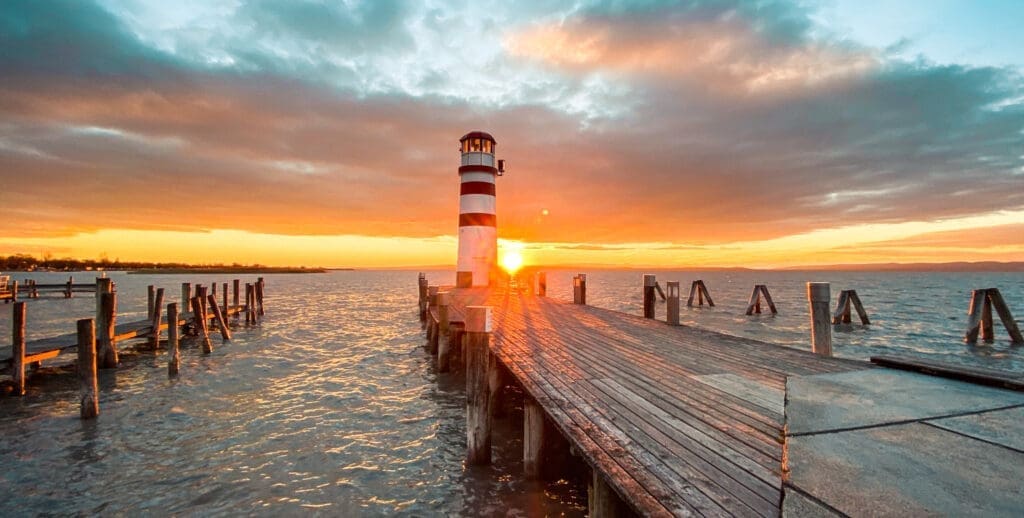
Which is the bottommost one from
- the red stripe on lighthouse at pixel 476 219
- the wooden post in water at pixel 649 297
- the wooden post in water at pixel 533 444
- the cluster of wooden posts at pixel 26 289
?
the wooden post in water at pixel 533 444

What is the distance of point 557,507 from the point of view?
18.3 ft

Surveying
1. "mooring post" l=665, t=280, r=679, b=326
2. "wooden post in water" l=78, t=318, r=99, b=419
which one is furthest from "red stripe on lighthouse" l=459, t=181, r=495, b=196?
"wooden post in water" l=78, t=318, r=99, b=419

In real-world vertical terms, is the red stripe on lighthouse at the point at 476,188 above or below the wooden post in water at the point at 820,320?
above

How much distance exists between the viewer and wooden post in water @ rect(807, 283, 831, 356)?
24.0 feet

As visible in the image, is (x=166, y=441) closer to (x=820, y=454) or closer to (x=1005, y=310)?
(x=820, y=454)

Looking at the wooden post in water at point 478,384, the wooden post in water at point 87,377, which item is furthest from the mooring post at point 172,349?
the wooden post in water at point 478,384

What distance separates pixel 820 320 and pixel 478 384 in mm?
5711

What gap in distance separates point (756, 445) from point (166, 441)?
9235 mm

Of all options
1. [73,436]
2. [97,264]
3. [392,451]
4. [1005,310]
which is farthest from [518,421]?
[97,264]

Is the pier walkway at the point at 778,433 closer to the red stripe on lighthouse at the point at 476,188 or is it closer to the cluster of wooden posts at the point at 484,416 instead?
the cluster of wooden posts at the point at 484,416

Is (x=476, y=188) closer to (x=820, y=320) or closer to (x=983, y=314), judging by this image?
(x=820, y=320)

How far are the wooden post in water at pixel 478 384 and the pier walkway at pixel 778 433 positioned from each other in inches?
23.1

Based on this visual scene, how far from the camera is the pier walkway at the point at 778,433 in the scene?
2.61 meters

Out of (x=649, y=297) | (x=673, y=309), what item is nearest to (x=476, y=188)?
(x=649, y=297)
